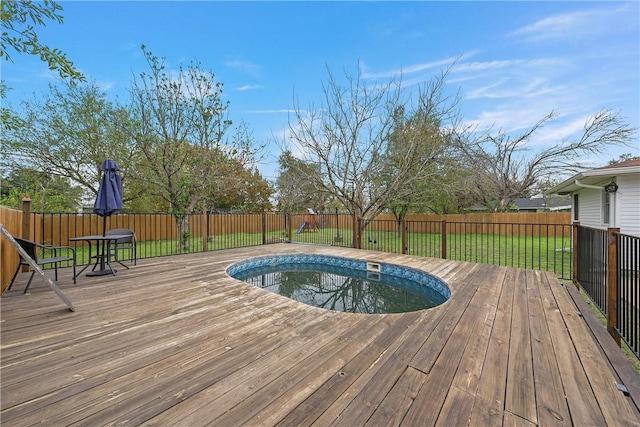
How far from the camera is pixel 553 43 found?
7.56 m

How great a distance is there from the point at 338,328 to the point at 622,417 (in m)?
1.77

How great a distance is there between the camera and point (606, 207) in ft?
22.6

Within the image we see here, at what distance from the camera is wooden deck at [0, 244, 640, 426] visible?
136cm

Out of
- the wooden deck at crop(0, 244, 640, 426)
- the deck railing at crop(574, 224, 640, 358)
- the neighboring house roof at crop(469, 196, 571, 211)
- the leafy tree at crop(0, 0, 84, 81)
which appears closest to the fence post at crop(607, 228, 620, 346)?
the deck railing at crop(574, 224, 640, 358)

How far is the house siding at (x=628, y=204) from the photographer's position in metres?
5.95

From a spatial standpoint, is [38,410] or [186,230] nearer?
[38,410]

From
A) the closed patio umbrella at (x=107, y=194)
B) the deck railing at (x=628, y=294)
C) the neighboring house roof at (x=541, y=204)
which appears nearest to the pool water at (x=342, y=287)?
the deck railing at (x=628, y=294)

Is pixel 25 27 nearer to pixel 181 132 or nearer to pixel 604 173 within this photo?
pixel 181 132

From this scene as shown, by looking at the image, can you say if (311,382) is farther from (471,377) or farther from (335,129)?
(335,129)

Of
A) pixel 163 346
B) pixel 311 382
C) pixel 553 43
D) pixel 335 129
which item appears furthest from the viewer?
pixel 335 129

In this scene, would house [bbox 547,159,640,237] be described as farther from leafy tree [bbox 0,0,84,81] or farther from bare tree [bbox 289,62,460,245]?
leafy tree [bbox 0,0,84,81]

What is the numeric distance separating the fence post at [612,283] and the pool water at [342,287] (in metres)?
1.79

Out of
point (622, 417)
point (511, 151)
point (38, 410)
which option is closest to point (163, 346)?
point (38, 410)

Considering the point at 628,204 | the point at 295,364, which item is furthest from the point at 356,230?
the point at 628,204
